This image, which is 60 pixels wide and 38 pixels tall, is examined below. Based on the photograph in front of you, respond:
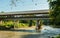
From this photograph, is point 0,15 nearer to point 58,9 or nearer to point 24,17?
point 24,17

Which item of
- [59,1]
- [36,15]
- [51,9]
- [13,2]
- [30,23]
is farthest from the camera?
[30,23]

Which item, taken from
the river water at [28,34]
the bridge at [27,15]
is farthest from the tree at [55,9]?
the bridge at [27,15]

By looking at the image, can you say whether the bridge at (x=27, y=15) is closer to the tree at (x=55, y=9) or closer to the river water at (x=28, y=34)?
the river water at (x=28, y=34)

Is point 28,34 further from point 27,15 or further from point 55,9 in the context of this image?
point 27,15

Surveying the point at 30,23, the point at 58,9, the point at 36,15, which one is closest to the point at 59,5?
the point at 58,9

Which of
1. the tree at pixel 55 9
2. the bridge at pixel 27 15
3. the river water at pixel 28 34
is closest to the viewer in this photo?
the tree at pixel 55 9

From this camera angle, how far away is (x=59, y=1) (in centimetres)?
1437

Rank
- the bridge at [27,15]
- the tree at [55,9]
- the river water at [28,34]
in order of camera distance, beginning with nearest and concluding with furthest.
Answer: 1. the tree at [55,9]
2. the river water at [28,34]
3. the bridge at [27,15]

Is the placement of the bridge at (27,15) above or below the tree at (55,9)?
below

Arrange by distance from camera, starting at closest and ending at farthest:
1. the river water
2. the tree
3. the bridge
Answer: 1. the tree
2. the river water
3. the bridge

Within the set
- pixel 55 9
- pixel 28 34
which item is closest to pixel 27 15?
pixel 28 34

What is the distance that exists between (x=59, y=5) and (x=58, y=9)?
346 mm

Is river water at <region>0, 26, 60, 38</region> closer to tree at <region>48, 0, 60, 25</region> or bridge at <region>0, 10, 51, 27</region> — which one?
bridge at <region>0, 10, 51, 27</region>

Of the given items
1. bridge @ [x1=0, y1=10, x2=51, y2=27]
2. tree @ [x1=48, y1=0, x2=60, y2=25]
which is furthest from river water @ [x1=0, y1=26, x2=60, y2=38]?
tree @ [x1=48, y1=0, x2=60, y2=25]
